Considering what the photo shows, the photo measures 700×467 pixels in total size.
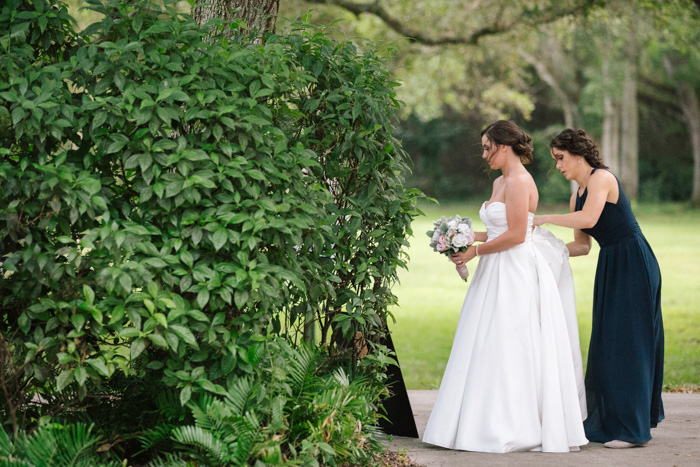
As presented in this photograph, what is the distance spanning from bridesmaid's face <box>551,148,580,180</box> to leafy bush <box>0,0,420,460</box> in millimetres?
2082

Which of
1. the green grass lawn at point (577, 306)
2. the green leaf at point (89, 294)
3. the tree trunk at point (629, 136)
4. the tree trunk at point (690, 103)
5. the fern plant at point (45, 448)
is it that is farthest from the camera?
the tree trunk at point (690, 103)

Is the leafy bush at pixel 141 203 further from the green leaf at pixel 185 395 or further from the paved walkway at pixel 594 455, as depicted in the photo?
the paved walkway at pixel 594 455

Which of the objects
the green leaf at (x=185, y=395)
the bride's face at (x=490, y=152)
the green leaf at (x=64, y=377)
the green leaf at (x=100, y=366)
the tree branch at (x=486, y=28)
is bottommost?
the green leaf at (x=185, y=395)

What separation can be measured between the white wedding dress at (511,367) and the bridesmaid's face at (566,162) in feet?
1.61

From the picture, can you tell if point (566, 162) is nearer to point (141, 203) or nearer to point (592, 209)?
point (592, 209)

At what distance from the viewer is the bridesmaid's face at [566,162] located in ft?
18.7

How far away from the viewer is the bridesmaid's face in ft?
18.7

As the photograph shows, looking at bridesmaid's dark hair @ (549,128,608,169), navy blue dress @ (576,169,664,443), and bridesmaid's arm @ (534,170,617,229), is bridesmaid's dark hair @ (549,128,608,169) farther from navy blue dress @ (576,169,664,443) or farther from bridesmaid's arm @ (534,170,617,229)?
navy blue dress @ (576,169,664,443)

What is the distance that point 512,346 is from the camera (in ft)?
17.5

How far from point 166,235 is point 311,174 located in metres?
1.06

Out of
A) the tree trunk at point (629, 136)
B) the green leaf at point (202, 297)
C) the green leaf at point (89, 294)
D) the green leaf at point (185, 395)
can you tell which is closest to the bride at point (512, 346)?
the green leaf at point (185, 395)

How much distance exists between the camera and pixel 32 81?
399 centimetres

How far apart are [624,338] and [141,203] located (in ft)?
11.3

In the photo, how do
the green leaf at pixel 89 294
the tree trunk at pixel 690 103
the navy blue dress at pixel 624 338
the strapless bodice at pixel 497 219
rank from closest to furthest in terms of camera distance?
1. the green leaf at pixel 89 294
2. the navy blue dress at pixel 624 338
3. the strapless bodice at pixel 497 219
4. the tree trunk at pixel 690 103
